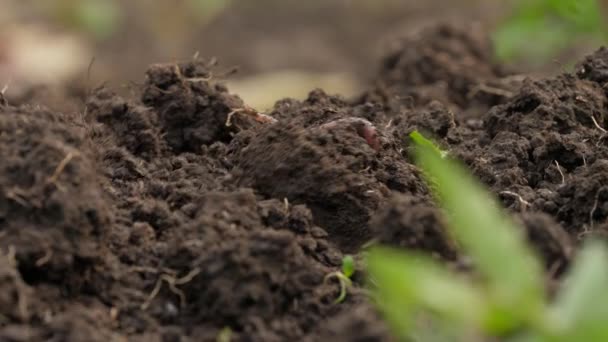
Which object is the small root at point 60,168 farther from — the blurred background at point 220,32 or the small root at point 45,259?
the blurred background at point 220,32

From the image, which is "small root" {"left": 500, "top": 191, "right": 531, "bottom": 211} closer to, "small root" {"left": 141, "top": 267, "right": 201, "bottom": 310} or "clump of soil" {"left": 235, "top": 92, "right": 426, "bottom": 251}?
"clump of soil" {"left": 235, "top": 92, "right": 426, "bottom": 251}

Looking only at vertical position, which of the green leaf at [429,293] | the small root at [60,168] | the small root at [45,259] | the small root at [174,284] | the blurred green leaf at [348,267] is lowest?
the green leaf at [429,293]

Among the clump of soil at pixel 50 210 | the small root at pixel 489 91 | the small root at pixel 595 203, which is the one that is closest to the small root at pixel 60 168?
the clump of soil at pixel 50 210

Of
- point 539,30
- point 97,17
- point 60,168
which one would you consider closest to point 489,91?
point 539,30

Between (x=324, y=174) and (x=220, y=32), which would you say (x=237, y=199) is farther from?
(x=220, y=32)

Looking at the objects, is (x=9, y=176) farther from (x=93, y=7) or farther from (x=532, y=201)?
(x=93, y=7)

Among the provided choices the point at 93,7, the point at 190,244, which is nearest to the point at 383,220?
the point at 190,244
